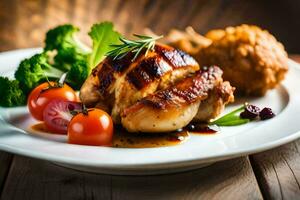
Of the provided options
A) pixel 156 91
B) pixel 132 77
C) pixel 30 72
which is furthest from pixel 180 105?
pixel 30 72

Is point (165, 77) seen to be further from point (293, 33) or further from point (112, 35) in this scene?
point (293, 33)

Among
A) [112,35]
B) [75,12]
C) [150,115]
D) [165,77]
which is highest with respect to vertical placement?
[75,12]

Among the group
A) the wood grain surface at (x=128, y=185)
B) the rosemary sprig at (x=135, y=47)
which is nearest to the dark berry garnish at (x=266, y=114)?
the wood grain surface at (x=128, y=185)

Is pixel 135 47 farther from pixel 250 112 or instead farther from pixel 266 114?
pixel 266 114

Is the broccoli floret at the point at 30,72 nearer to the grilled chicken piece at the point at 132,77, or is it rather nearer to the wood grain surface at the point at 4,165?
the grilled chicken piece at the point at 132,77

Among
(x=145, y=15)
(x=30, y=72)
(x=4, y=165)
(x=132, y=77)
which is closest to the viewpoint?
(x=4, y=165)

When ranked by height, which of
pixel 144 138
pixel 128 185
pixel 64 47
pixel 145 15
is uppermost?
pixel 145 15

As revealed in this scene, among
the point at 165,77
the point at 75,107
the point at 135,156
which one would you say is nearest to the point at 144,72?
the point at 165,77

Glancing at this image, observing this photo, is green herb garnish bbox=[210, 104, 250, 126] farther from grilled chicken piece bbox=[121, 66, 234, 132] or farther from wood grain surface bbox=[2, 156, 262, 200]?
wood grain surface bbox=[2, 156, 262, 200]
